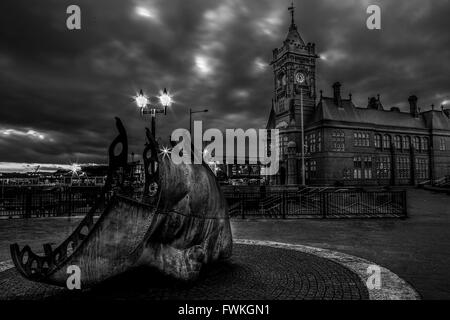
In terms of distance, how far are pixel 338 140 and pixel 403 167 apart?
49.8 ft

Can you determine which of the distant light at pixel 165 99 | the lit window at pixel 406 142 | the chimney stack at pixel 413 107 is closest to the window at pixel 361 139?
the lit window at pixel 406 142

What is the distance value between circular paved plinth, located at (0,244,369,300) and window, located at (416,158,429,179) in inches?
2189

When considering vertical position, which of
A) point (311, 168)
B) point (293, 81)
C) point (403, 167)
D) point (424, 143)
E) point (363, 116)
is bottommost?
point (311, 168)

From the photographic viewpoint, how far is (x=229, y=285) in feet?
14.9

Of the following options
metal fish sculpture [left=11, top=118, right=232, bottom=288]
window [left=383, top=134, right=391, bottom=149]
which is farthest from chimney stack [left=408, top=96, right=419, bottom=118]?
metal fish sculpture [left=11, top=118, right=232, bottom=288]

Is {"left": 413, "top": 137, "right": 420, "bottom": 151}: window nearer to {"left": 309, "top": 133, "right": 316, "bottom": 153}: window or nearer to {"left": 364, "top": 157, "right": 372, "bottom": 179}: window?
{"left": 364, "top": 157, "right": 372, "bottom": 179}: window

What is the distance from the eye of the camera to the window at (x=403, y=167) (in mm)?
49125

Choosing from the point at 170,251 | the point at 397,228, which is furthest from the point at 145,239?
the point at 397,228

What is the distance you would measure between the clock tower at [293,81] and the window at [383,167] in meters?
13.8

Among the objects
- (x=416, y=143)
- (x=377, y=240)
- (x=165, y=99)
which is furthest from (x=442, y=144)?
(x=165, y=99)

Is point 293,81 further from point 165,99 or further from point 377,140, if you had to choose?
point 165,99

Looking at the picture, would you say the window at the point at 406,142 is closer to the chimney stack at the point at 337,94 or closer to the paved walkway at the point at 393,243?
the chimney stack at the point at 337,94
